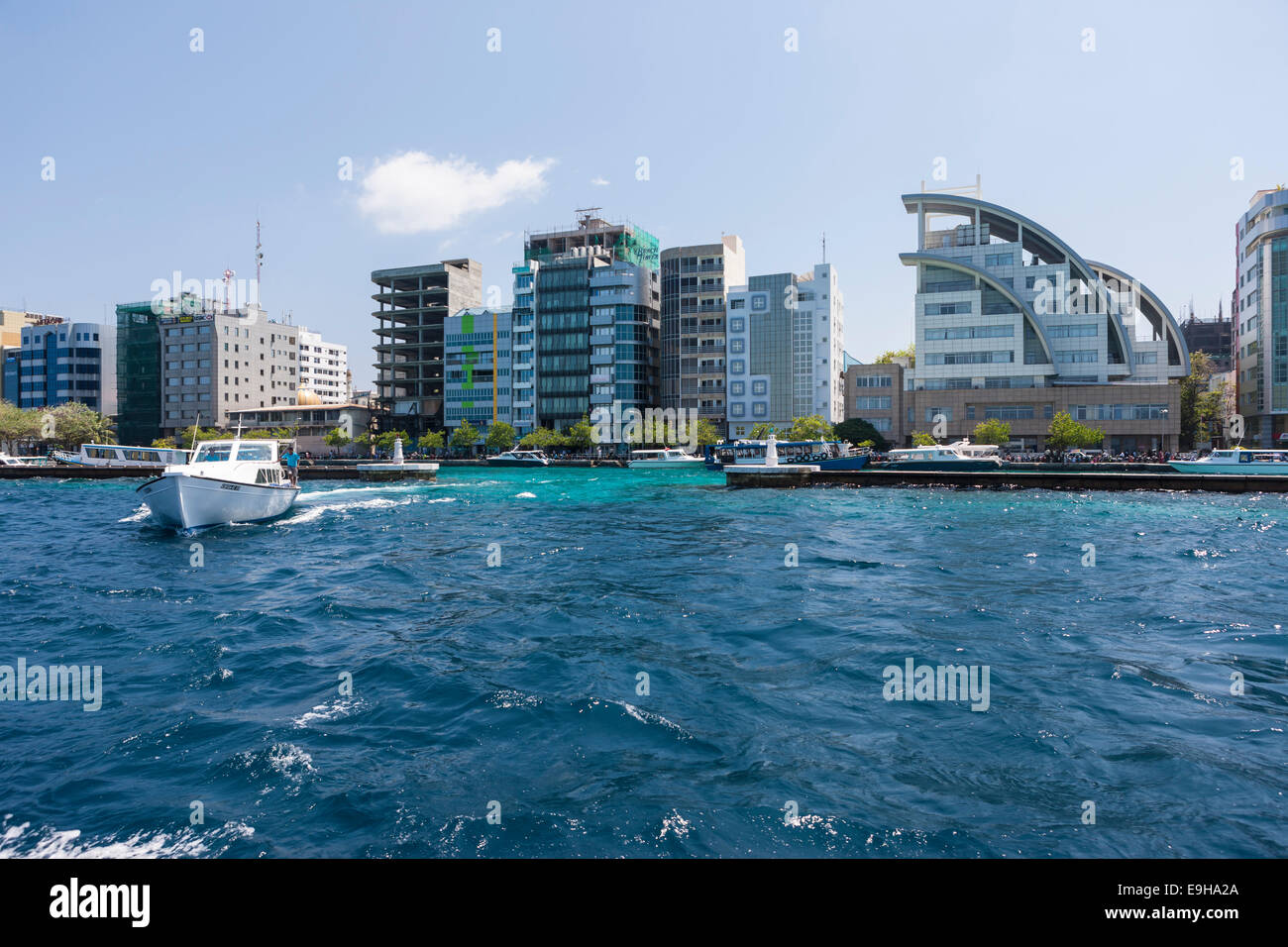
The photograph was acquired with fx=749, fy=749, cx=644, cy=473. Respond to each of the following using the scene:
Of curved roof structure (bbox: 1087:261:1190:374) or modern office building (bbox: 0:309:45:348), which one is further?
modern office building (bbox: 0:309:45:348)

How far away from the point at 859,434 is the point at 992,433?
15770 mm

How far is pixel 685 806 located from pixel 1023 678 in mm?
6750

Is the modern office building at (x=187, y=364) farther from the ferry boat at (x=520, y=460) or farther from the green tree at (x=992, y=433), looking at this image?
the green tree at (x=992, y=433)

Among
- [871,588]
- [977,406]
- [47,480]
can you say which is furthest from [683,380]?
[871,588]

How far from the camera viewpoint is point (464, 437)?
12312 cm

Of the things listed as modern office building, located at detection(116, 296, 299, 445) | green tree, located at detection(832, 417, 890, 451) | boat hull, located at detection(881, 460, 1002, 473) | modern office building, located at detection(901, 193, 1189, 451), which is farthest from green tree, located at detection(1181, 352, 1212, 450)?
modern office building, located at detection(116, 296, 299, 445)

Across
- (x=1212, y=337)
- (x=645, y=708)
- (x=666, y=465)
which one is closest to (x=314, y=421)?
(x=666, y=465)

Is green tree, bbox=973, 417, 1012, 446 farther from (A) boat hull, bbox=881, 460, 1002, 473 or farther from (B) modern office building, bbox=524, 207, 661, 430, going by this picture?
(B) modern office building, bbox=524, 207, 661, 430

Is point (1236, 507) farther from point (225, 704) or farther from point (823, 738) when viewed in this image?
point (225, 704)

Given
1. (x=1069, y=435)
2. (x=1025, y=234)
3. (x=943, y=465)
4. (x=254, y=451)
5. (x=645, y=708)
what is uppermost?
(x=1025, y=234)

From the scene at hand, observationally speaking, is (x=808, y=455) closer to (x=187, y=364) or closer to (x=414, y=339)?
(x=414, y=339)

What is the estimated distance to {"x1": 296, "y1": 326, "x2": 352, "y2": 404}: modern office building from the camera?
582 feet

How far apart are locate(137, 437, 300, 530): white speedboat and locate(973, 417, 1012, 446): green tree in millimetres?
80485

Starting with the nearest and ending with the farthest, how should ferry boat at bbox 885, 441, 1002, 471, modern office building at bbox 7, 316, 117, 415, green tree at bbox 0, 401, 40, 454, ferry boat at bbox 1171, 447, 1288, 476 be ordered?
ferry boat at bbox 1171, 447, 1288, 476
ferry boat at bbox 885, 441, 1002, 471
green tree at bbox 0, 401, 40, 454
modern office building at bbox 7, 316, 117, 415
